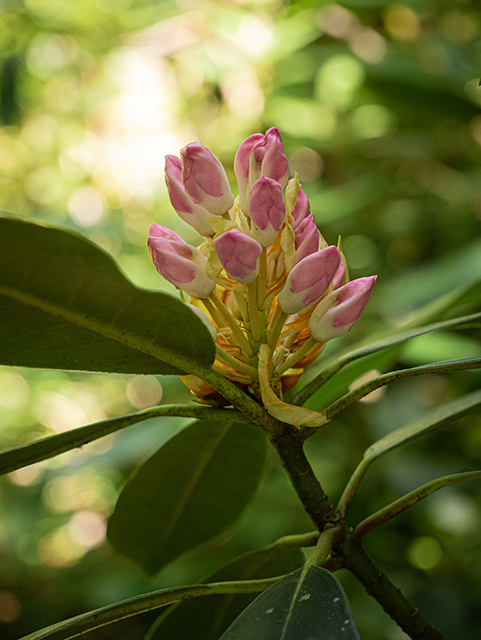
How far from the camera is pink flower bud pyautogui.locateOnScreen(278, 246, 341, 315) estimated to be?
0.42 meters

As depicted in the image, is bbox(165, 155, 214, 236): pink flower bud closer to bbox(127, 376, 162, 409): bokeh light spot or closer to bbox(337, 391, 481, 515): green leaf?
bbox(337, 391, 481, 515): green leaf

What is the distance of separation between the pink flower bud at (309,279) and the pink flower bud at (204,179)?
0.29ft

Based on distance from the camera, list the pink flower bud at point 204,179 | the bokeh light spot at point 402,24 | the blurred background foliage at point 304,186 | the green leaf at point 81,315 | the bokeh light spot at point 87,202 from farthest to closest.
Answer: the bokeh light spot at point 87,202
the bokeh light spot at point 402,24
the blurred background foliage at point 304,186
the pink flower bud at point 204,179
the green leaf at point 81,315

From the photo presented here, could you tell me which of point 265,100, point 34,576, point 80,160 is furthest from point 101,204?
point 34,576

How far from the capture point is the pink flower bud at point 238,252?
39 centimetres

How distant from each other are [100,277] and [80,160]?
11.7ft

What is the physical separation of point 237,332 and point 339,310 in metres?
0.09

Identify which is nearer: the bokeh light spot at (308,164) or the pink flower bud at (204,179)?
the pink flower bud at (204,179)

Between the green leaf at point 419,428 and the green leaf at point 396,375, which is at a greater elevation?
the green leaf at point 396,375

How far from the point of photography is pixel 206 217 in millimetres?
Answer: 456

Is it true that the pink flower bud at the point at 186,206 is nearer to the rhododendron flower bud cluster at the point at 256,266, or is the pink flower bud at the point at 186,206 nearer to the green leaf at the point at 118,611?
the rhododendron flower bud cluster at the point at 256,266

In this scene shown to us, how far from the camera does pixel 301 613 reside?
36 centimetres

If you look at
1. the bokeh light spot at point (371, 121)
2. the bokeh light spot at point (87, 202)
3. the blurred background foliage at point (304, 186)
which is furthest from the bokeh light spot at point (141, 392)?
the bokeh light spot at point (371, 121)

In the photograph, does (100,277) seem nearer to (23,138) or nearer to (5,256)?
(5,256)
